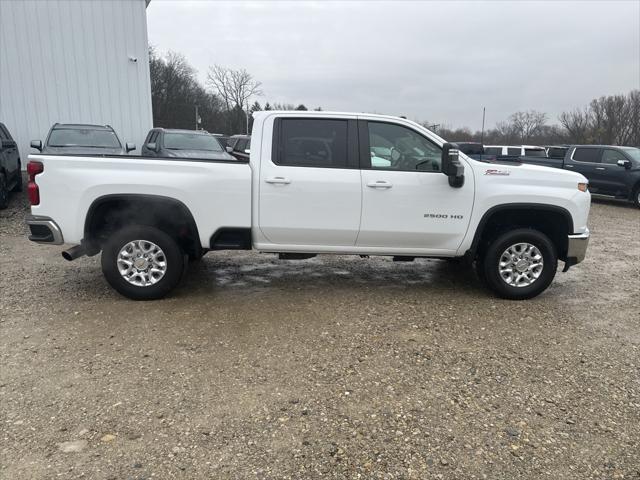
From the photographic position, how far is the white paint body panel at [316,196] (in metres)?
4.71

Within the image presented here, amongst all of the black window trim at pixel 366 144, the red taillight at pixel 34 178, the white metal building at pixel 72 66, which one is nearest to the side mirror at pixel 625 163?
the black window trim at pixel 366 144

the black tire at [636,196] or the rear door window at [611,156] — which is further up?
the rear door window at [611,156]

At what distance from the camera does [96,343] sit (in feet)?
13.2

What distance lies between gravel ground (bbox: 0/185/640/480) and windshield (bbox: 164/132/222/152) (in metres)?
5.83

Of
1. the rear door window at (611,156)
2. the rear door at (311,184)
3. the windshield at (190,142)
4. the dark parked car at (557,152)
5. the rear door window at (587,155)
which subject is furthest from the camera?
the dark parked car at (557,152)

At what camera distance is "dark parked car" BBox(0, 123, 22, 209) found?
9.71m

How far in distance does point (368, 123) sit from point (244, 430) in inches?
132

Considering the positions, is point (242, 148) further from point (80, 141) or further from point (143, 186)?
point (143, 186)

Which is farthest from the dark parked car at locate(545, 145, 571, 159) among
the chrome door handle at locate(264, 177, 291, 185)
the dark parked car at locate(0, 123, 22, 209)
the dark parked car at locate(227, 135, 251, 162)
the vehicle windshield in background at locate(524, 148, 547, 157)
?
the dark parked car at locate(0, 123, 22, 209)

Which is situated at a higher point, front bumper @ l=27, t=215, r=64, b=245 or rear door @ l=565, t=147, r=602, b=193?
rear door @ l=565, t=147, r=602, b=193

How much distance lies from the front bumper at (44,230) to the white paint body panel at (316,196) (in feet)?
0.20

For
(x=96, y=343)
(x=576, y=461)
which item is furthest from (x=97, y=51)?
(x=576, y=461)

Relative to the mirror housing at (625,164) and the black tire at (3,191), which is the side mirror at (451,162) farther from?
the mirror housing at (625,164)

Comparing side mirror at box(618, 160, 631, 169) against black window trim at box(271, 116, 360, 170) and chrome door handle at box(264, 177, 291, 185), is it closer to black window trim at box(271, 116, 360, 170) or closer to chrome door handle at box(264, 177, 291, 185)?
black window trim at box(271, 116, 360, 170)
